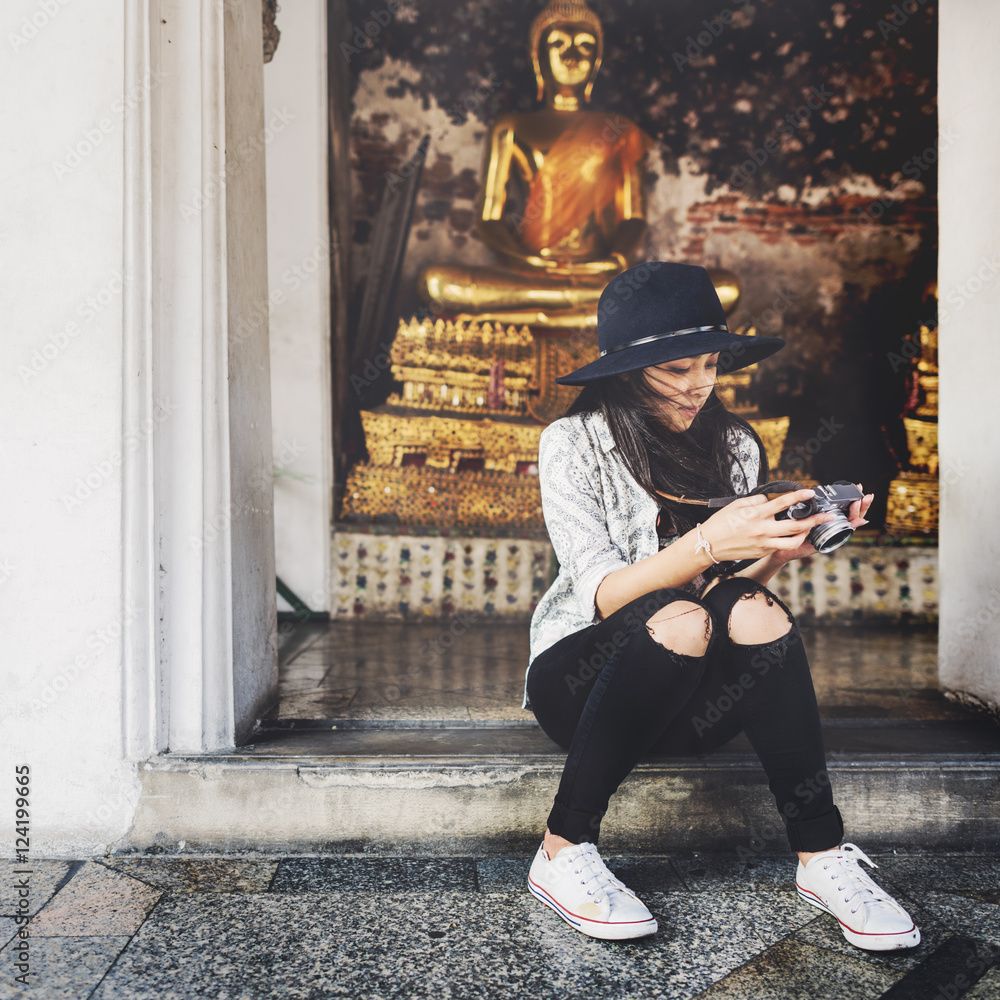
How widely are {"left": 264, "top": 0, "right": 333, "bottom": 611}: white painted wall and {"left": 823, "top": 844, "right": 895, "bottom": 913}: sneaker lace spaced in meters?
2.71

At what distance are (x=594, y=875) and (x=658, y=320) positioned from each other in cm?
99

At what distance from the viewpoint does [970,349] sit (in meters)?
2.09

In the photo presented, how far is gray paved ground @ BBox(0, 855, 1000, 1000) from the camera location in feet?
3.82

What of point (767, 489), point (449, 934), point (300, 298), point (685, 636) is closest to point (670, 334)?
point (767, 489)

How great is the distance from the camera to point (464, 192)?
467 centimetres

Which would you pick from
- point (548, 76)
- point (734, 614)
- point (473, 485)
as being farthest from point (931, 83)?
point (734, 614)

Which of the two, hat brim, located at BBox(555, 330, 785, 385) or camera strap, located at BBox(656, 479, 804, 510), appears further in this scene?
hat brim, located at BBox(555, 330, 785, 385)

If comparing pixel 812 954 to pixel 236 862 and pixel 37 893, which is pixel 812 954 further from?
pixel 37 893

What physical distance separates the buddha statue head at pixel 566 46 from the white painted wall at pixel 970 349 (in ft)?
9.24

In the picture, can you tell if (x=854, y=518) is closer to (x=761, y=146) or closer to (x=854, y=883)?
(x=854, y=883)

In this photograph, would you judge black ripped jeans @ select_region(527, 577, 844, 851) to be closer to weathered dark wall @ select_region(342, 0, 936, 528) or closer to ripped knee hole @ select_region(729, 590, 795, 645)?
ripped knee hole @ select_region(729, 590, 795, 645)

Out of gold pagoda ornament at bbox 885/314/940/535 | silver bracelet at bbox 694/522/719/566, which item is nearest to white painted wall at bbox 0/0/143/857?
silver bracelet at bbox 694/522/719/566

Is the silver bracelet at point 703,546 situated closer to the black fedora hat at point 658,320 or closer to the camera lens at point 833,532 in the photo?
the camera lens at point 833,532

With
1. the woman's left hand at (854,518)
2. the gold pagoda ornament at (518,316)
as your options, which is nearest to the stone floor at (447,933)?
the woman's left hand at (854,518)
